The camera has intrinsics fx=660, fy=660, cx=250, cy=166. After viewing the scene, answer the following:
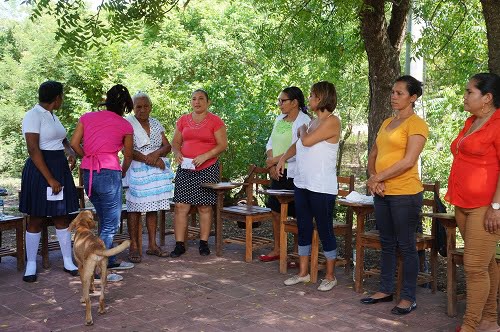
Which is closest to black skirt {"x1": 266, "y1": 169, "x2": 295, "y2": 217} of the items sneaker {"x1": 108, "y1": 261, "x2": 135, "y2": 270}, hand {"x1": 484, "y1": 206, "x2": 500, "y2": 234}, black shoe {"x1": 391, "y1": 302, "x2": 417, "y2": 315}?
sneaker {"x1": 108, "y1": 261, "x2": 135, "y2": 270}

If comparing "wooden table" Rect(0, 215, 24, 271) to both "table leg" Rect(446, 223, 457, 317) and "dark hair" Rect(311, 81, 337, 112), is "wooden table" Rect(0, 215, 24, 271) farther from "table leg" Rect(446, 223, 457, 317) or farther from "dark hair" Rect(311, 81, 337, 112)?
"table leg" Rect(446, 223, 457, 317)

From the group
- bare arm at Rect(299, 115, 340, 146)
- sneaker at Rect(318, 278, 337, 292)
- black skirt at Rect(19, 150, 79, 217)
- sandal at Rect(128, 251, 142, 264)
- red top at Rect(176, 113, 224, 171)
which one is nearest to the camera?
bare arm at Rect(299, 115, 340, 146)

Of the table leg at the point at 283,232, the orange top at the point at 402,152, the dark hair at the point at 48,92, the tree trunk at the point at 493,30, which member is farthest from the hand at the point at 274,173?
the tree trunk at the point at 493,30

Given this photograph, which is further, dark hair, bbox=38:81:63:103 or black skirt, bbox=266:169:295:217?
black skirt, bbox=266:169:295:217

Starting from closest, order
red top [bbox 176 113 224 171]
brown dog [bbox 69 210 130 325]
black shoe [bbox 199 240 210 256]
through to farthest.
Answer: brown dog [bbox 69 210 130 325] < red top [bbox 176 113 224 171] < black shoe [bbox 199 240 210 256]

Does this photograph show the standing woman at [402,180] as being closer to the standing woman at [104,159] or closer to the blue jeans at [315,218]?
the blue jeans at [315,218]

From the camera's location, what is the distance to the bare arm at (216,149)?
23.3 feet

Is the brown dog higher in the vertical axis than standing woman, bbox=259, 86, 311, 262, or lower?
lower

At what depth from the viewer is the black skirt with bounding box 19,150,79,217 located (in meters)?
6.11

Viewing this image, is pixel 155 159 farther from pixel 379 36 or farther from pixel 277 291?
pixel 379 36

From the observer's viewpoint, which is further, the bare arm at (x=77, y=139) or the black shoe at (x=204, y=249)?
the black shoe at (x=204, y=249)

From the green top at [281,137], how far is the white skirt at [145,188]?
4.04 ft

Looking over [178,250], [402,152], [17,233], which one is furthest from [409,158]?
[17,233]

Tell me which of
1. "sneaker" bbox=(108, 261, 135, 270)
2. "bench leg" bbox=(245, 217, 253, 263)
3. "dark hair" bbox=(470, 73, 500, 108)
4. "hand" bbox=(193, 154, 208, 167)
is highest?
"dark hair" bbox=(470, 73, 500, 108)
